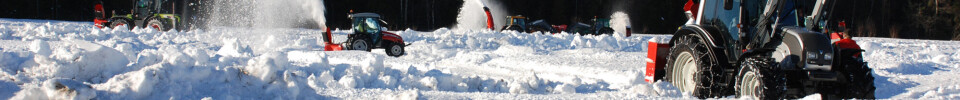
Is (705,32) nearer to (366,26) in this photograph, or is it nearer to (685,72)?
(685,72)

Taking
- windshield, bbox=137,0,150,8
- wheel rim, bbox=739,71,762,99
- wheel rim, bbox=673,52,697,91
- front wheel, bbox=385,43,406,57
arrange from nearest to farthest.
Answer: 1. wheel rim, bbox=739,71,762,99
2. wheel rim, bbox=673,52,697,91
3. front wheel, bbox=385,43,406,57
4. windshield, bbox=137,0,150,8

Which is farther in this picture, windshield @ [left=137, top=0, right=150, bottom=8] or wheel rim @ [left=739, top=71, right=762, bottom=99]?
windshield @ [left=137, top=0, right=150, bottom=8]

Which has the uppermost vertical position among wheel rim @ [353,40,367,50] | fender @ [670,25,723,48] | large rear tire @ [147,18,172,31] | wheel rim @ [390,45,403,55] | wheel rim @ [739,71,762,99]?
large rear tire @ [147,18,172,31]

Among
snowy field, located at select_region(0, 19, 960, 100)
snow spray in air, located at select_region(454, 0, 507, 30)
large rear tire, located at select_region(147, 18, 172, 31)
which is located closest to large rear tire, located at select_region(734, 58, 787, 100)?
snowy field, located at select_region(0, 19, 960, 100)

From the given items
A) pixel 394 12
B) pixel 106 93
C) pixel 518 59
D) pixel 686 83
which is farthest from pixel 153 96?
pixel 394 12

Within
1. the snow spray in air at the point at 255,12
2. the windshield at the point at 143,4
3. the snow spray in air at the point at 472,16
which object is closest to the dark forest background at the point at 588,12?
the snow spray in air at the point at 472,16

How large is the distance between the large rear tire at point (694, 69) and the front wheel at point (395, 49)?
8592mm

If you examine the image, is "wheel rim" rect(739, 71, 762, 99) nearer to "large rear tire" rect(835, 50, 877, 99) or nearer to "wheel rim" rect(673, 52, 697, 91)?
"large rear tire" rect(835, 50, 877, 99)

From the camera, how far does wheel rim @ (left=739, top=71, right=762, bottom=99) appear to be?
4781mm

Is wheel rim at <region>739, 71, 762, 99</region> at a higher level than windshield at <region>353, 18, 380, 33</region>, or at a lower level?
lower

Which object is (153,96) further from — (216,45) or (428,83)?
(216,45)

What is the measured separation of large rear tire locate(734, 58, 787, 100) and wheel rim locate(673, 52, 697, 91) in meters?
0.81

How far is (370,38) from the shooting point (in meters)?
15.1

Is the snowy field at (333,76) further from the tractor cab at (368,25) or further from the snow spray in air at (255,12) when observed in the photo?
the snow spray in air at (255,12)
